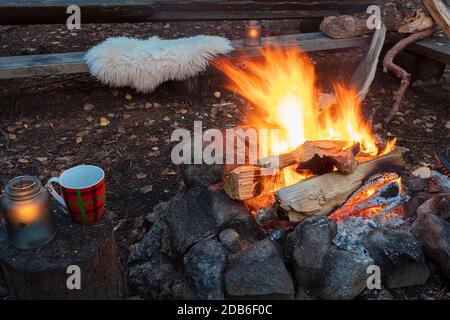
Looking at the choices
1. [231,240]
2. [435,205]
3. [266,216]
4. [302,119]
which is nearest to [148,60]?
[302,119]

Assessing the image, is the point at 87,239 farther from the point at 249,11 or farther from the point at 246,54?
the point at 249,11

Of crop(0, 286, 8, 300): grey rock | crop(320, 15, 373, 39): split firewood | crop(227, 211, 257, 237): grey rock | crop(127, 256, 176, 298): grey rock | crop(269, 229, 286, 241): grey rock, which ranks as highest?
crop(320, 15, 373, 39): split firewood

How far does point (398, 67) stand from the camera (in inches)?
214

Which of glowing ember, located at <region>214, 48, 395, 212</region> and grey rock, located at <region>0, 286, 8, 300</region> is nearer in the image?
grey rock, located at <region>0, 286, 8, 300</region>

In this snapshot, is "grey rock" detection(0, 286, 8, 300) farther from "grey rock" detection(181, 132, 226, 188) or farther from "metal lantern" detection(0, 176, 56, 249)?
"grey rock" detection(181, 132, 226, 188)

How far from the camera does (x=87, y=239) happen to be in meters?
2.55

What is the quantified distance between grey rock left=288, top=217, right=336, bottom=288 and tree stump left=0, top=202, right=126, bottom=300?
1.07m

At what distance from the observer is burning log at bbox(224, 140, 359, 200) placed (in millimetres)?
3000

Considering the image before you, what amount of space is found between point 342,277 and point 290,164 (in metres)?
0.82

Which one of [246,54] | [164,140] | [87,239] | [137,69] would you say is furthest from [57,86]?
[87,239]

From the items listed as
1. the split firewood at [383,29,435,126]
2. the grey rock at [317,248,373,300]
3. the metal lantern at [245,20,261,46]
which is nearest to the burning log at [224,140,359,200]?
the grey rock at [317,248,373,300]

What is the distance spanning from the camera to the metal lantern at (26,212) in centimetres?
231

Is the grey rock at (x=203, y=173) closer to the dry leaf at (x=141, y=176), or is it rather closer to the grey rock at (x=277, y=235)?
the grey rock at (x=277, y=235)
